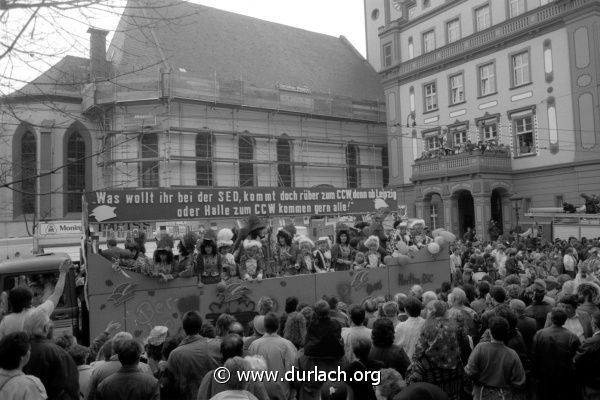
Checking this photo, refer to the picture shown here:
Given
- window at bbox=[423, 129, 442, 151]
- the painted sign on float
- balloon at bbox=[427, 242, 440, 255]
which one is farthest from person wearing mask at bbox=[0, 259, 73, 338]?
window at bbox=[423, 129, 442, 151]

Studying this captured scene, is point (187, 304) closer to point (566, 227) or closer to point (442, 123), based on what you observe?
point (566, 227)

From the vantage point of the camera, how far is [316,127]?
37031mm

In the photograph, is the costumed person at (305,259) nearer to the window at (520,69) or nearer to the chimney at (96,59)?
the chimney at (96,59)

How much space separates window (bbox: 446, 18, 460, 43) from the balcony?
853 centimetres

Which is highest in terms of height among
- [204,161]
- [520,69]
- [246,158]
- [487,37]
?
[487,37]

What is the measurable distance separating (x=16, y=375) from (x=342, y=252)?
6596 mm

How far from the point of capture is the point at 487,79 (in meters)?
30.3

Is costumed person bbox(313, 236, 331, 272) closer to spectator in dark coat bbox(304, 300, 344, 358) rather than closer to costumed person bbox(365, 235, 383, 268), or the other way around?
costumed person bbox(365, 235, 383, 268)

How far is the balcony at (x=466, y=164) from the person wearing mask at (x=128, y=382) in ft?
86.4

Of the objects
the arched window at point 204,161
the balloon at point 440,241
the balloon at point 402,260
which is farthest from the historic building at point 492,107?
the balloon at point 402,260

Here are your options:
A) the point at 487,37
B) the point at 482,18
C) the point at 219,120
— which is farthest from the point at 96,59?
the point at 482,18

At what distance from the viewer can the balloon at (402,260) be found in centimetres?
928

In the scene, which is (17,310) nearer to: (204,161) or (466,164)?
(466,164)

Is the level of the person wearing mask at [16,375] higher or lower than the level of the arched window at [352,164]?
lower
